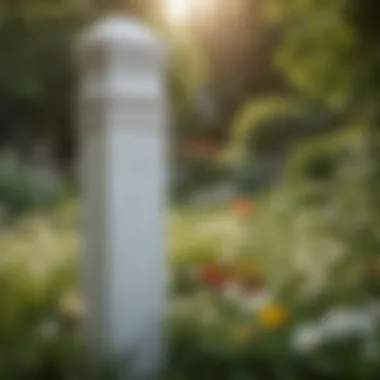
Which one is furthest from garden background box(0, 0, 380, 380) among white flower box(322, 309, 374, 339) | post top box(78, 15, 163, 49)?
post top box(78, 15, 163, 49)

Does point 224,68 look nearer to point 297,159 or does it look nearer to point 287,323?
point 297,159

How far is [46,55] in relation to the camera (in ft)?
12.8

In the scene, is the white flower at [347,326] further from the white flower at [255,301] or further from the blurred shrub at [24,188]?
the blurred shrub at [24,188]

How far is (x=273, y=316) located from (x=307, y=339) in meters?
0.30

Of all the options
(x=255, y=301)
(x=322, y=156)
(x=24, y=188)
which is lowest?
(x=255, y=301)

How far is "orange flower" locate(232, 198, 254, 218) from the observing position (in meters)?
3.43

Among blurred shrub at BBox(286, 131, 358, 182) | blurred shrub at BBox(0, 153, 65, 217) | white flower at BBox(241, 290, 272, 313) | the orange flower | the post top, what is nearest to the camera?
the post top

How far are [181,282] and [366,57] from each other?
0.93 m

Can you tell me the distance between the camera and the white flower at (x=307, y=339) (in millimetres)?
1726

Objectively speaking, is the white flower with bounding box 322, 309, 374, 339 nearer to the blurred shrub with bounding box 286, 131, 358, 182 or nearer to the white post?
the white post

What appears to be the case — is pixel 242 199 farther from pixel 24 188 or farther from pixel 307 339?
pixel 307 339

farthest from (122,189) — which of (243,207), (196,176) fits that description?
(196,176)

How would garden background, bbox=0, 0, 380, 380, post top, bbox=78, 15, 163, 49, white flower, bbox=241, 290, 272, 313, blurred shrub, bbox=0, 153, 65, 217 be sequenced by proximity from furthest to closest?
1. blurred shrub, bbox=0, 153, 65, 217
2. white flower, bbox=241, 290, 272, 313
3. garden background, bbox=0, 0, 380, 380
4. post top, bbox=78, 15, 163, 49

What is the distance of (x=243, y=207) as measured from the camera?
12.0 feet
